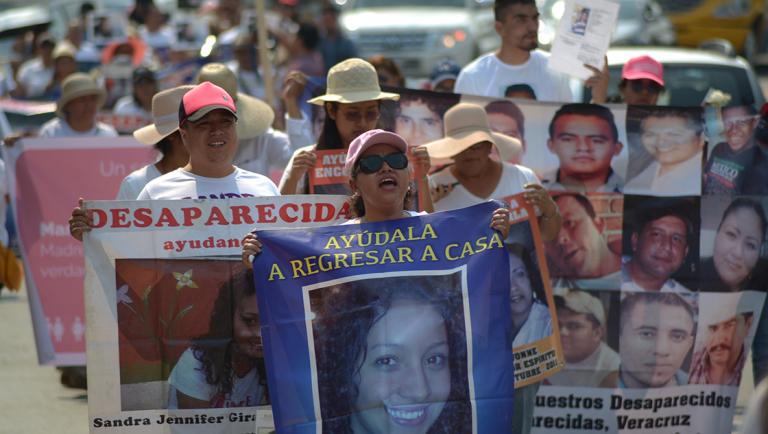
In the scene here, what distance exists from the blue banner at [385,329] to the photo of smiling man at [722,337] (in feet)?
7.57

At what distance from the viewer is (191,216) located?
6129mm

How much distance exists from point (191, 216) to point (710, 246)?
2.90m

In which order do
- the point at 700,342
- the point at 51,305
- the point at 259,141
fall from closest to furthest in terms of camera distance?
the point at 700,342 → the point at 259,141 → the point at 51,305

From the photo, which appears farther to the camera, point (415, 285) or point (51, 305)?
point (51, 305)

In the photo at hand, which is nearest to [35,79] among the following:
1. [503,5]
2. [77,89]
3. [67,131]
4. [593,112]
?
[67,131]

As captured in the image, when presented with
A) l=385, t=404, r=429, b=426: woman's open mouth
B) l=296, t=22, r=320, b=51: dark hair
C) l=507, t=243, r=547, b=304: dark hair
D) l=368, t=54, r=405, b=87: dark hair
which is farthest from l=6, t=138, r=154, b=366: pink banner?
l=296, t=22, r=320, b=51: dark hair

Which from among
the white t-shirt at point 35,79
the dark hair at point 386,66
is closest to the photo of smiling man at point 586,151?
the dark hair at point 386,66

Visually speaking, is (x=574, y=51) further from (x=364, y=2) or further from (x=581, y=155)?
(x=364, y=2)

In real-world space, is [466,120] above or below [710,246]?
above

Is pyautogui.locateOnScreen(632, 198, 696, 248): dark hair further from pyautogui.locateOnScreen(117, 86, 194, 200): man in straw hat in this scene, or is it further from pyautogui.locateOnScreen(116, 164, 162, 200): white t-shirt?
pyautogui.locateOnScreen(116, 164, 162, 200): white t-shirt

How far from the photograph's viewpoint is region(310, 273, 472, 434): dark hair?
18.3 feet

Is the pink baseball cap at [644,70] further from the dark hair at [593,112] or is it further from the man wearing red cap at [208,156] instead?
the man wearing red cap at [208,156]

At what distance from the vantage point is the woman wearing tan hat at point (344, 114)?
7.21m

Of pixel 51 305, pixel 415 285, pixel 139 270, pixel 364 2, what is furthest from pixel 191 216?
pixel 364 2
